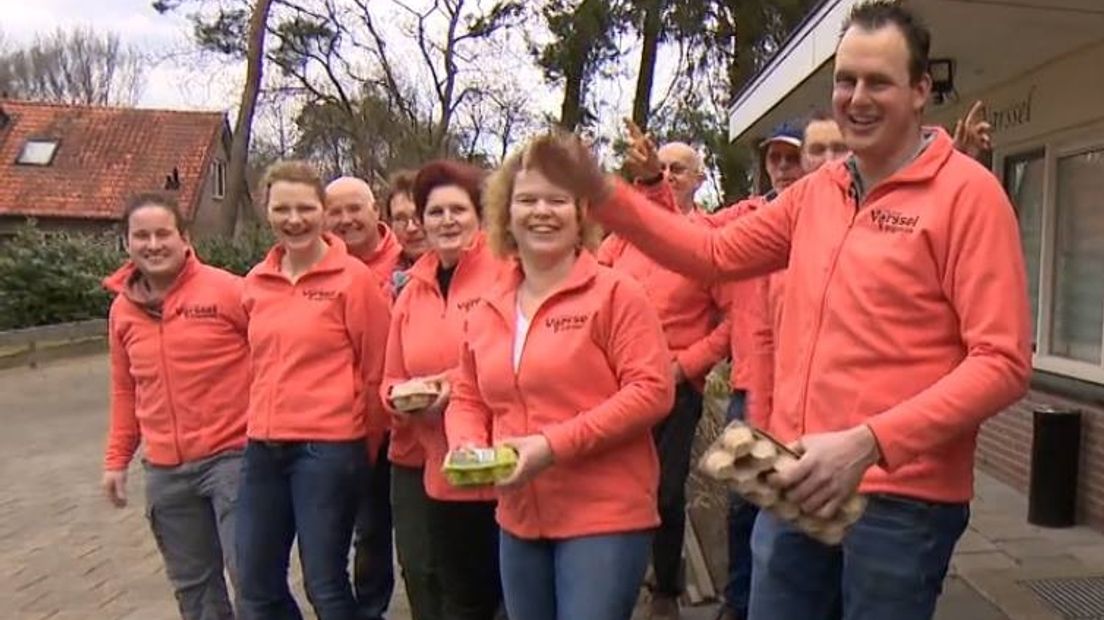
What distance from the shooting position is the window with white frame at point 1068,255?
7273 mm

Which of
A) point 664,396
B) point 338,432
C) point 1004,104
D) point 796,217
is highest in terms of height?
point 1004,104

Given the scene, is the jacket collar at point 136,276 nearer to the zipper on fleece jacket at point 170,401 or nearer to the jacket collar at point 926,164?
the zipper on fleece jacket at point 170,401

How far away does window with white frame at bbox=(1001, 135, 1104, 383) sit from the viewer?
7.27 meters

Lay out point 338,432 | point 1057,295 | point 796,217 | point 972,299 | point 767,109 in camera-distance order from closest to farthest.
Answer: point 972,299
point 796,217
point 338,432
point 1057,295
point 767,109

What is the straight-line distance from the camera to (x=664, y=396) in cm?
308

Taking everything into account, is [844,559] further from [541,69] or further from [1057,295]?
[541,69]

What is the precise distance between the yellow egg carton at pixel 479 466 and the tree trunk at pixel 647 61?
15.1m

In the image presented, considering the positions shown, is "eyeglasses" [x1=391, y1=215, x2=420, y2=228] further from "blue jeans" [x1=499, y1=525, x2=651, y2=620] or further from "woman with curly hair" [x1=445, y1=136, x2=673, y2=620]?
"blue jeans" [x1=499, y1=525, x2=651, y2=620]

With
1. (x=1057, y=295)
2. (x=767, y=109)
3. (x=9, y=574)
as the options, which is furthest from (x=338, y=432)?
(x=767, y=109)

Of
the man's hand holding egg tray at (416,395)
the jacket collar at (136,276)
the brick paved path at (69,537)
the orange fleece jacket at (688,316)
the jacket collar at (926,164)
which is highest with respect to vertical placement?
the jacket collar at (926,164)

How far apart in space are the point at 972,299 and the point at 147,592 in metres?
5.11

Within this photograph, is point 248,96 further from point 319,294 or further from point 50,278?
point 319,294

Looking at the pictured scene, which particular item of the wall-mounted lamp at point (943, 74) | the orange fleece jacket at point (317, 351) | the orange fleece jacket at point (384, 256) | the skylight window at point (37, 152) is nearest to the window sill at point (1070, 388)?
the wall-mounted lamp at point (943, 74)

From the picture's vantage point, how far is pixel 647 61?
18.9 m
